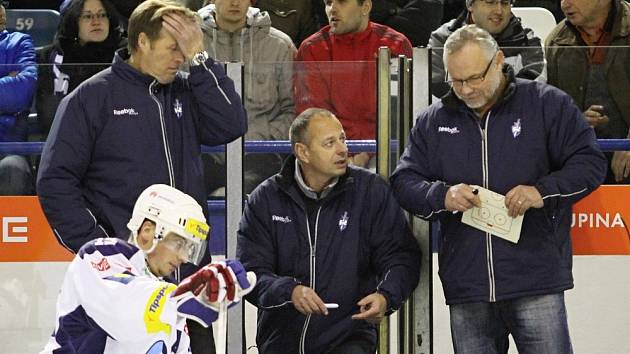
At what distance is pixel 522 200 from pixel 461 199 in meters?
0.23

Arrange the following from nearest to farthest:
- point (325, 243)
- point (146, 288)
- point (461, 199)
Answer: point (146, 288), point (461, 199), point (325, 243)

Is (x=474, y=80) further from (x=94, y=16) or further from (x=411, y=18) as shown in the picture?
(x=411, y=18)

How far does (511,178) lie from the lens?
583 cm

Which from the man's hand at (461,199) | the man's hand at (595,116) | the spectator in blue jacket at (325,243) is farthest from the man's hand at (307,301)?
the man's hand at (595,116)

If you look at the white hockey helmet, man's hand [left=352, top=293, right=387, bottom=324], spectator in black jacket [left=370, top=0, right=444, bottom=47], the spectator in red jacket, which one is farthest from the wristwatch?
spectator in black jacket [left=370, top=0, right=444, bottom=47]

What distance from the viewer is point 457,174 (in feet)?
19.3

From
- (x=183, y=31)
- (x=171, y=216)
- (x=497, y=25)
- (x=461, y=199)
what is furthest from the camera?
(x=497, y=25)

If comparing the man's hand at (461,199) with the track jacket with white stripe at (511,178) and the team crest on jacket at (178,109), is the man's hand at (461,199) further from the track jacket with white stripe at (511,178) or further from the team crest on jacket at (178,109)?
the team crest on jacket at (178,109)

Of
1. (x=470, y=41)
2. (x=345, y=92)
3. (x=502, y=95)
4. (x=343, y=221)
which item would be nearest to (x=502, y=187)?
(x=502, y=95)

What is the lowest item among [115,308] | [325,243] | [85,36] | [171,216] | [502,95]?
[325,243]

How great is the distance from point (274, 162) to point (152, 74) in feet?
3.10

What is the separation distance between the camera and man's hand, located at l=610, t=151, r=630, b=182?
6.42 m

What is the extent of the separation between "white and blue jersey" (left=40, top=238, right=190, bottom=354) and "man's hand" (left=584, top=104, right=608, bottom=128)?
2.43 meters

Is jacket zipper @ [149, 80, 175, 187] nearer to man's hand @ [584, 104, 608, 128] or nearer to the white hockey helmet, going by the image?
the white hockey helmet
